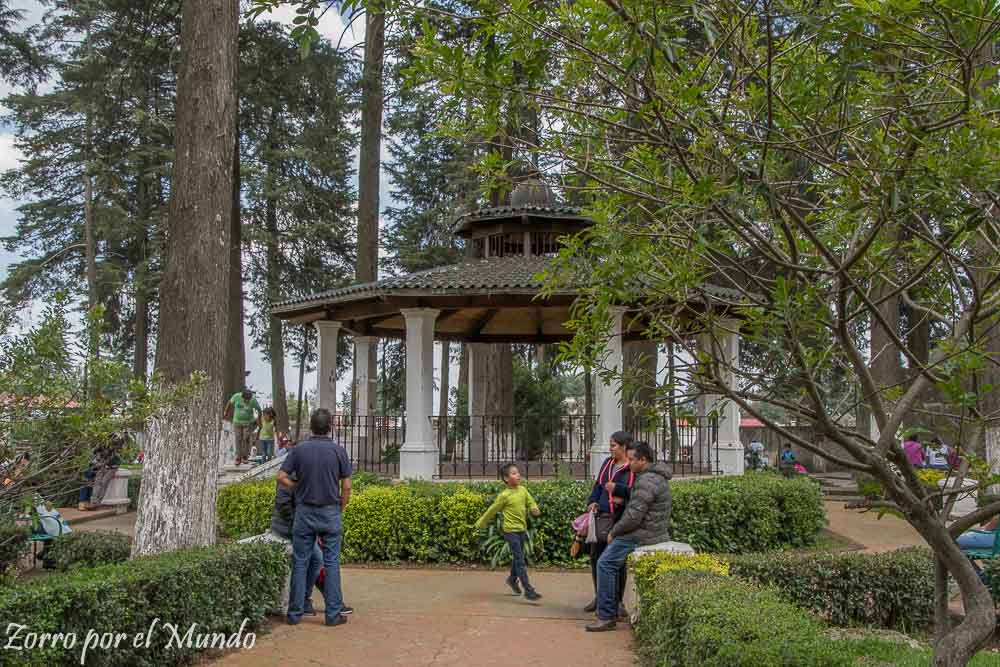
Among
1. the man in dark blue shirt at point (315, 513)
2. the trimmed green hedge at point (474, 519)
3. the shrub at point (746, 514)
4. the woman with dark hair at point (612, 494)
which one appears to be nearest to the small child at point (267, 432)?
the trimmed green hedge at point (474, 519)

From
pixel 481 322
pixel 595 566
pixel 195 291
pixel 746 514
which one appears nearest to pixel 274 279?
pixel 481 322

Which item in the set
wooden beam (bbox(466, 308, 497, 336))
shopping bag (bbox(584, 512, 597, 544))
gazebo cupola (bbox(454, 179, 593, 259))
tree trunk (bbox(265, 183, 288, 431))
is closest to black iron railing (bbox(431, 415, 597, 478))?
wooden beam (bbox(466, 308, 497, 336))

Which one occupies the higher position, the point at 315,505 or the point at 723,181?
the point at 723,181

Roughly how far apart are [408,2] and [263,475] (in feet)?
44.2

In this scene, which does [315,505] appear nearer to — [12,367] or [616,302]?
[12,367]

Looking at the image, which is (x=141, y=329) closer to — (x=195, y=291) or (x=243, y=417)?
(x=243, y=417)

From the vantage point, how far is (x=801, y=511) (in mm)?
11992

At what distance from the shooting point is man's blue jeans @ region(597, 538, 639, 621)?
710cm

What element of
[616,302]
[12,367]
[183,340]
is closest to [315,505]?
[183,340]

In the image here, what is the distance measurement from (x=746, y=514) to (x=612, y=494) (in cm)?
476

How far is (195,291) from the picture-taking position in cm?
775

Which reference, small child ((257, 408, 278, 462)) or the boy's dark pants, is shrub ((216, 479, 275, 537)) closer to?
the boy's dark pants

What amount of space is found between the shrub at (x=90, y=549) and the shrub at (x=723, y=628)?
6027mm

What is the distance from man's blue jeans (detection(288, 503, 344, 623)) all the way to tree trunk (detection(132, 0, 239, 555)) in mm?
1052
